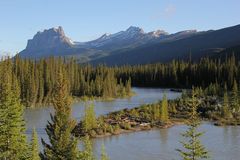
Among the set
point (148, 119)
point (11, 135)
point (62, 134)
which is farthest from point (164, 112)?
point (62, 134)

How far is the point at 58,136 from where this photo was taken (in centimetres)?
3481

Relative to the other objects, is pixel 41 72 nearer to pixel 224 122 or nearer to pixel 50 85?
pixel 50 85

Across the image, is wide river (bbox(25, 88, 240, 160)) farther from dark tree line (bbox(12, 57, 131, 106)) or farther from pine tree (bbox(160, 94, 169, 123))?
dark tree line (bbox(12, 57, 131, 106))

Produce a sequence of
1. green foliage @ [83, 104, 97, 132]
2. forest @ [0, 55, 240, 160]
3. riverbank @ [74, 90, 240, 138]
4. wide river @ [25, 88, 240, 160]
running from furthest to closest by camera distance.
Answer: riverbank @ [74, 90, 240, 138] < green foliage @ [83, 104, 97, 132] < wide river @ [25, 88, 240, 160] < forest @ [0, 55, 240, 160]

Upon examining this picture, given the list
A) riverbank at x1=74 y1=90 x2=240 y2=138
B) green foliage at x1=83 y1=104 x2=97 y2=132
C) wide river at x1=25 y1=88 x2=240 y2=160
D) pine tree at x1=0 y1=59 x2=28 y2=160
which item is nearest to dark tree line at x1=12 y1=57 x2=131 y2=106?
riverbank at x1=74 y1=90 x2=240 y2=138

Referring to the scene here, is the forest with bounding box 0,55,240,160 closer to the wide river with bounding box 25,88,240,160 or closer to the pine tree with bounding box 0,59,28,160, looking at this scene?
the pine tree with bounding box 0,59,28,160

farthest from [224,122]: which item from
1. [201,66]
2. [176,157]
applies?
[201,66]

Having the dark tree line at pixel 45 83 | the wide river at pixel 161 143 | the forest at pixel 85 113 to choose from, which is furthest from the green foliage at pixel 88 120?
the dark tree line at pixel 45 83

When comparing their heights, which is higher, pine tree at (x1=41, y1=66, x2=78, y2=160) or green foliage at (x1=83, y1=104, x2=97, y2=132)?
pine tree at (x1=41, y1=66, x2=78, y2=160)

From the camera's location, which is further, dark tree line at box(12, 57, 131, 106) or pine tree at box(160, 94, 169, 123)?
dark tree line at box(12, 57, 131, 106)

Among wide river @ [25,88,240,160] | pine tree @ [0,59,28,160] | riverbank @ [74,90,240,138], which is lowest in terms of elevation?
wide river @ [25,88,240,160]

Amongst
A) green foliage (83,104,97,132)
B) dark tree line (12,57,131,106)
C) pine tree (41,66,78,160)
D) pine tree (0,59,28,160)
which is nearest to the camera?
pine tree (41,66,78,160)

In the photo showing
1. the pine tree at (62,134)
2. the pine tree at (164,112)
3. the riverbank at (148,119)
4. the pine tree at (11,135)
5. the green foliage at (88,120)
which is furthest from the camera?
the pine tree at (164,112)

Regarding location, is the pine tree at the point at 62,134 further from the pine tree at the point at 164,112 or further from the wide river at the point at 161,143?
the pine tree at the point at 164,112
